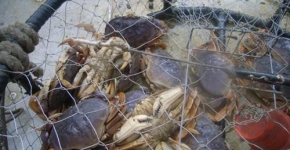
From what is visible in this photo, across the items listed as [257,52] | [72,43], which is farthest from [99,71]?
[257,52]

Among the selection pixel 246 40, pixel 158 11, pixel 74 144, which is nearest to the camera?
pixel 74 144

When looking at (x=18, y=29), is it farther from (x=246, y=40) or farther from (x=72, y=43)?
(x=246, y=40)

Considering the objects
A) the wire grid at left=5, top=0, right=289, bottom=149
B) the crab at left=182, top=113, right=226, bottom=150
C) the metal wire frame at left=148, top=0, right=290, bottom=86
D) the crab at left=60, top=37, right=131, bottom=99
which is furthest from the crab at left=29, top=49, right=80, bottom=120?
the metal wire frame at left=148, top=0, right=290, bottom=86

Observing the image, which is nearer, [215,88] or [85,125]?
[85,125]

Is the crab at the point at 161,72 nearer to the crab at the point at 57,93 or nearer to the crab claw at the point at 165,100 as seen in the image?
the crab claw at the point at 165,100

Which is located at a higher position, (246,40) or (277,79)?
(277,79)

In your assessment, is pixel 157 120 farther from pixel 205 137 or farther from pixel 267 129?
pixel 267 129

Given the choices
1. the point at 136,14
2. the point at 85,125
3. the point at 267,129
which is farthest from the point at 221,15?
the point at 85,125
